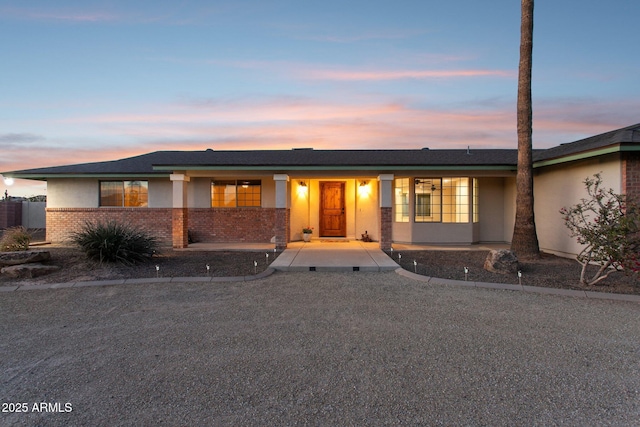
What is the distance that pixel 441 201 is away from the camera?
1311cm

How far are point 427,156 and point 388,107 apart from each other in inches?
106

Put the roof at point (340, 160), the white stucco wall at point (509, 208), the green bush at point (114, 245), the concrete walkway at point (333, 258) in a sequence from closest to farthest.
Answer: the green bush at point (114, 245) → the concrete walkway at point (333, 258) → the roof at point (340, 160) → the white stucco wall at point (509, 208)

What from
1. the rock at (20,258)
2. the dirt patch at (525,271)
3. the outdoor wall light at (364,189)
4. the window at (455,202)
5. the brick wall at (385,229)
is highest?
the outdoor wall light at (364,189)

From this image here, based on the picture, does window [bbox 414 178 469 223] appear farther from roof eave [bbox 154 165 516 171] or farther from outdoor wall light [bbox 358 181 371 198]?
outdoor wall light [bbox 358 181 371 198]

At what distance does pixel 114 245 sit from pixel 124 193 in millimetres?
6656

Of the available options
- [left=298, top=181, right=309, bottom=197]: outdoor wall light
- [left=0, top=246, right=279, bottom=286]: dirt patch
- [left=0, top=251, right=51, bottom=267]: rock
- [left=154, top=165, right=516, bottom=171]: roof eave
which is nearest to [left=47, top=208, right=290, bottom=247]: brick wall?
[left=298, top=181, right=309, bottom=197]: outdoor wall light

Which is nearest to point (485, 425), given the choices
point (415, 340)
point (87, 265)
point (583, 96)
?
point (415, 340)

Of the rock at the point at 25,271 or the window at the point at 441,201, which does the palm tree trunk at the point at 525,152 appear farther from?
the rock at the point at 25,271

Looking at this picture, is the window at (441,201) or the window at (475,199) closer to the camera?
the window at (441,201)

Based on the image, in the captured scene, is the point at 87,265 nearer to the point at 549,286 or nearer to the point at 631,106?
the point at 549,286

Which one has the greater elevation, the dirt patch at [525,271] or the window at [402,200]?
the window at [402,200]

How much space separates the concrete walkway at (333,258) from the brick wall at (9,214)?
56.2ft

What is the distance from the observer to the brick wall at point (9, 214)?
64.1ft

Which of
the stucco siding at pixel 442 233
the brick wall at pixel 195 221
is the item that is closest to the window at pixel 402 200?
the stucco siding at pixel 442 233
